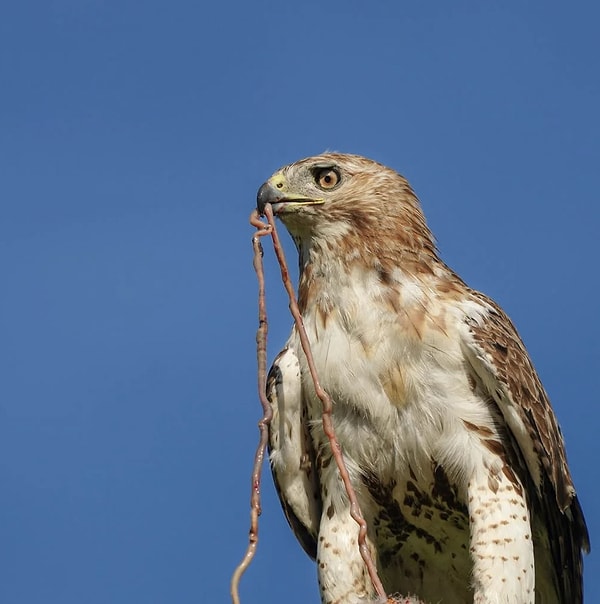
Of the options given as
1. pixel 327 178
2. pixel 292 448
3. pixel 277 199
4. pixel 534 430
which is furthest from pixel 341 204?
pixel 534 430

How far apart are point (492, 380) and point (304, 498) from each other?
4.56 ft

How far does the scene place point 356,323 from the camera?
7.12 meters

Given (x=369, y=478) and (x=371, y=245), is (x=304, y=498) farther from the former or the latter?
(x=371, y=245)

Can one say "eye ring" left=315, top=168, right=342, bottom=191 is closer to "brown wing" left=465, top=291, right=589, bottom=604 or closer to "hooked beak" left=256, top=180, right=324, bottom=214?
"hooked beak" left=256, top=180, right=324, bottom=214

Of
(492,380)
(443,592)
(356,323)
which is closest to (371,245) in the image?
(356,323)

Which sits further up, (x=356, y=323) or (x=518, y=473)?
(x=356, y=323)

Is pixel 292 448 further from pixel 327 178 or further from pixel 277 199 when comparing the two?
pixel 327 178

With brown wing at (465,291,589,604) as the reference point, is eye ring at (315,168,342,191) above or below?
above

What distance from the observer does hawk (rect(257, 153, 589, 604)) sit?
6906 mm

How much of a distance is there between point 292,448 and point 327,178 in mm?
1625

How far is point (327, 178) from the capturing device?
24.6 feet

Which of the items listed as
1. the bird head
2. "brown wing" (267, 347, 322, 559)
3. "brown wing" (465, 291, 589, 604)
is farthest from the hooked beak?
"brown wing" (465, 291, 589, 604)

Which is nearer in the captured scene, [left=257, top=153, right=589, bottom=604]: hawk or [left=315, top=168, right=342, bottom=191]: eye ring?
[left=257, top=153, right=589, bottom=604]: hawk

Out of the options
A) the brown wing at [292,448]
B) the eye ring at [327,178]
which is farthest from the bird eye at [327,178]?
the brown wing at [292,448]
